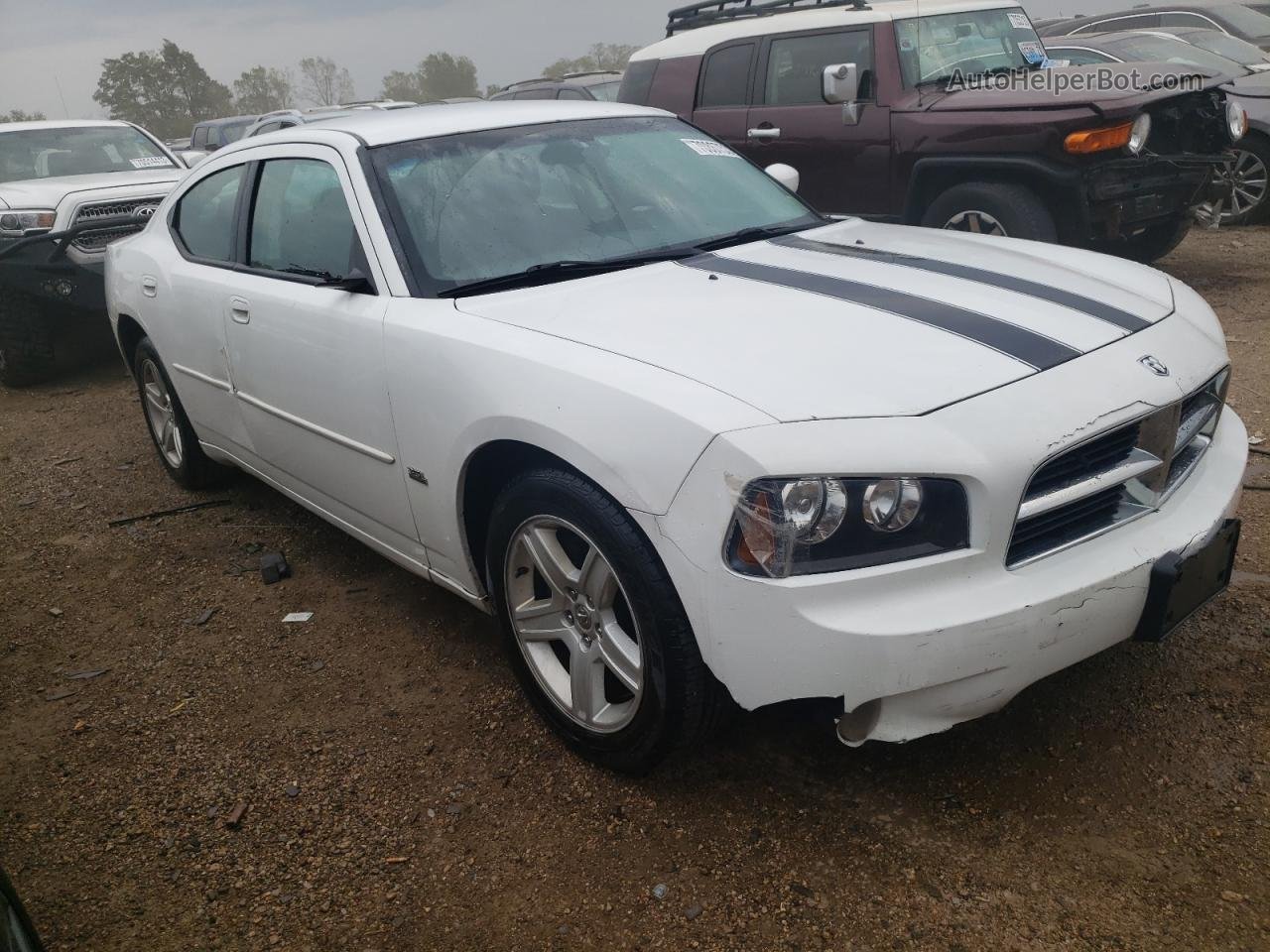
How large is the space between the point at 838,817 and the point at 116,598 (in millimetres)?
2854

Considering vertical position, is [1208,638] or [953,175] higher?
[953,175]

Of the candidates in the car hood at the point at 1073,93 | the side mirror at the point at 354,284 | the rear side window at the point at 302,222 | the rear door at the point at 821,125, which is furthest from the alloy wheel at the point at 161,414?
the car hood at the point at 1073,93

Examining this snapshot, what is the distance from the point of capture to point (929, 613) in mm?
1924

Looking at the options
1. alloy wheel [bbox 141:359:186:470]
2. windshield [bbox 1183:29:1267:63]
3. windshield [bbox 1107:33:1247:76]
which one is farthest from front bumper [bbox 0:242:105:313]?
windshield [bbox 1183:29:1267:63]

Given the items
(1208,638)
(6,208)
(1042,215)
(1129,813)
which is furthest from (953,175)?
(6,208)

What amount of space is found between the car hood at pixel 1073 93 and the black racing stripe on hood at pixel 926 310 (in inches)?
152

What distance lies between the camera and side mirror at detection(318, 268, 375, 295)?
9.49ft

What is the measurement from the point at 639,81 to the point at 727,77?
0.86m

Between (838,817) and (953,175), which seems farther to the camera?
(953,175)

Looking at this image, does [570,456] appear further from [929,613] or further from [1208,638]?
[1208,638]

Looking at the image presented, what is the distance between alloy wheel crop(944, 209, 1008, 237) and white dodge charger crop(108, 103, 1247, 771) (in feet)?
9.31

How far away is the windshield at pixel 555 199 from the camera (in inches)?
114

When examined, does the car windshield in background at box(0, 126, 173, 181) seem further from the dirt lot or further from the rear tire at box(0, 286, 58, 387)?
the dirt lot

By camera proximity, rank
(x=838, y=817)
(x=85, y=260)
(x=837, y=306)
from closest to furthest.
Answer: (x=838, y=817)
(x=837, y=306)
(x=85, y=260)
